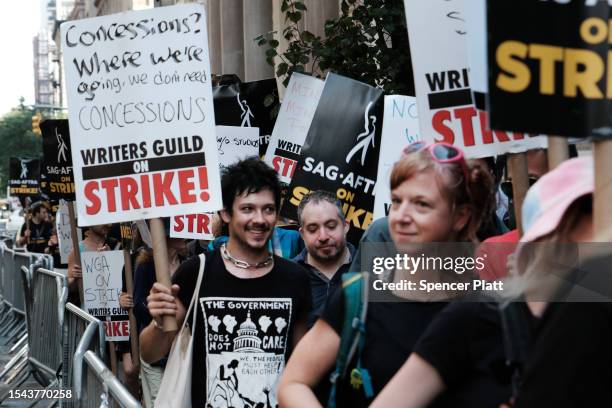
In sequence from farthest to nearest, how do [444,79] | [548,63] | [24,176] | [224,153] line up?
[24,176] < [224,153] < [444,79] < [548,63]

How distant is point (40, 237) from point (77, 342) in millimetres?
16180

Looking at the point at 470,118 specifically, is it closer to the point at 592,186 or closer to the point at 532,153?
the point at 532,153

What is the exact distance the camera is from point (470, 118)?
16.9ft

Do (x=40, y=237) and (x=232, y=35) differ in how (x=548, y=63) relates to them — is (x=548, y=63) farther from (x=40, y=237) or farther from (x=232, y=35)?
(x=232, y=35)

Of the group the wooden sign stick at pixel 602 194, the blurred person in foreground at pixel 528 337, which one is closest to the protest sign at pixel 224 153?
the blurred person in foreground at pixel 528 337

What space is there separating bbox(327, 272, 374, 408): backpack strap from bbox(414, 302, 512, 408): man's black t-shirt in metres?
0.46

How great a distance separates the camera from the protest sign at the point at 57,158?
40.7 ft

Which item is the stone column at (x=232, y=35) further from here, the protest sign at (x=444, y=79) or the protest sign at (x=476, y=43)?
the protest sign at (x=476, y=43)

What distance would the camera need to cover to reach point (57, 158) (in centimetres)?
1266

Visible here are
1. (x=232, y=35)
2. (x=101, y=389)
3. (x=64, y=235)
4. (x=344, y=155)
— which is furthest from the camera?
(x=232, y=35)

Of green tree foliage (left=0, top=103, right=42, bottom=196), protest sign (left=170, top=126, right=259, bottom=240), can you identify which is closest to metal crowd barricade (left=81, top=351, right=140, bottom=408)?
protest sign (left=170, top=126, right=259, bottom=240)

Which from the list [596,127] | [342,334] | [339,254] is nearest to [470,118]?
[339,254]

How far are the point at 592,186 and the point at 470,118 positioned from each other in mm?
2562
